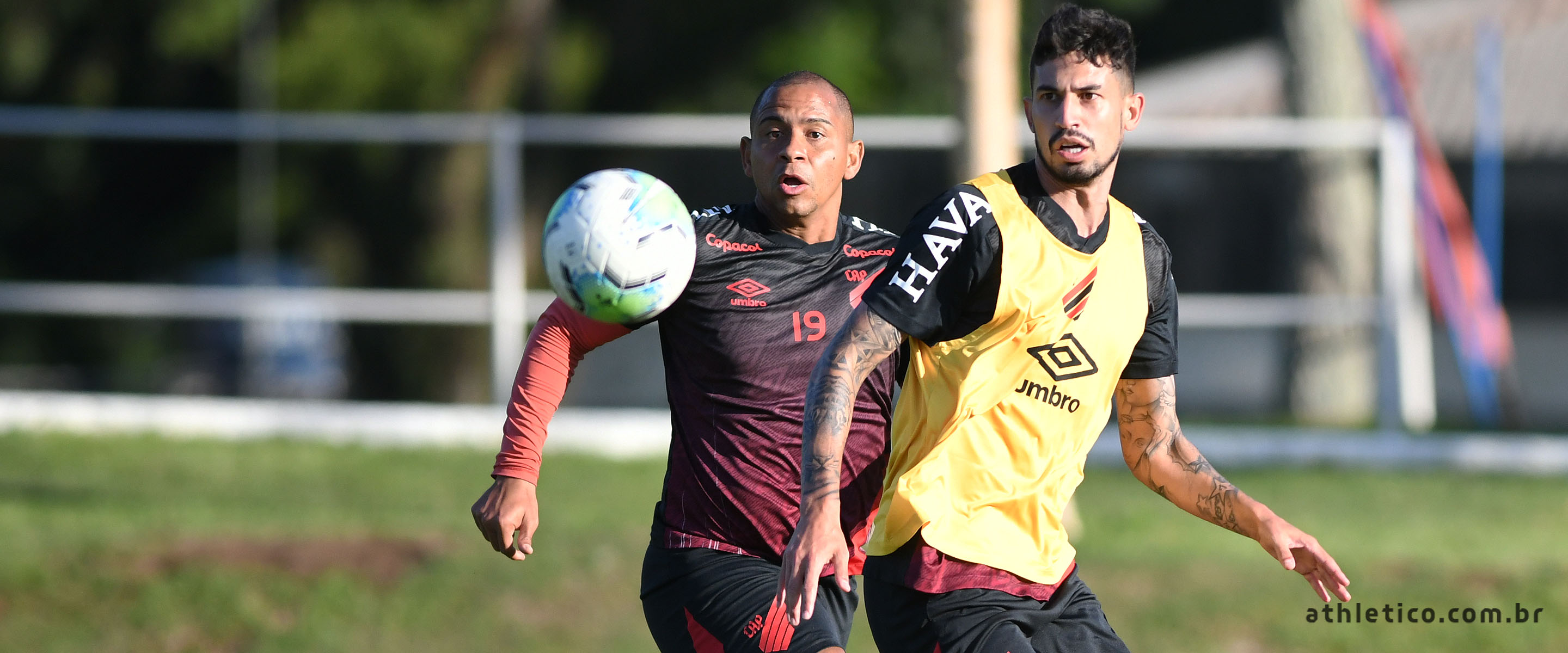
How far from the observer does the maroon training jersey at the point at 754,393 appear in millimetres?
4086

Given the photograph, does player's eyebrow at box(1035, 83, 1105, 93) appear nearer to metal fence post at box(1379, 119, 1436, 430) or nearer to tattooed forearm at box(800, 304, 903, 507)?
tattooed forearm at box(800, 304, 903, 507)

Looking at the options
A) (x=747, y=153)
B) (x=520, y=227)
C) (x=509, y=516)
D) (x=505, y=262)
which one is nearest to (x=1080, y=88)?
(x=747, y=153)

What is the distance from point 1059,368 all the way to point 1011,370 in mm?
127

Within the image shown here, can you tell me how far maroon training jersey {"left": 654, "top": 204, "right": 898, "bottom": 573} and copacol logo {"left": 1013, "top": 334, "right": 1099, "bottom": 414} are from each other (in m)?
0.53

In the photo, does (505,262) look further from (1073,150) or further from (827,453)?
(827,453)

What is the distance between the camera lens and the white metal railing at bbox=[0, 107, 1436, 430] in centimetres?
1197

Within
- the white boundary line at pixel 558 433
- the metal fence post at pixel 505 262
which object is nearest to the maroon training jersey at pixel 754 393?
the white boundary line at pixel 558 433

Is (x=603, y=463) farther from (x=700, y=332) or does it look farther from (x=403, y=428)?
(x=700, y=332)

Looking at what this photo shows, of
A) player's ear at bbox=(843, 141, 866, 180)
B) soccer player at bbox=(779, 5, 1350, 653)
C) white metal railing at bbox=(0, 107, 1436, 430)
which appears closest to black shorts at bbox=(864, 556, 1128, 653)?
soccer player at bbox=(779, 5, 1350, 653)

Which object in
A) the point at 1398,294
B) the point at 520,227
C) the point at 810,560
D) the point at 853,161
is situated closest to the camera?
the point at 810,560

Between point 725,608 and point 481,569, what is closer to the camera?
point 725,608

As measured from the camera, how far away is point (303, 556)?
8297mm

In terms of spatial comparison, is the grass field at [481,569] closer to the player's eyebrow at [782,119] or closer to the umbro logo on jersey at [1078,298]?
the player's eyebrow at [782,119]

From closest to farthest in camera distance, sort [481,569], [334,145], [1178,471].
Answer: [1178,471] → [481,569] → [334,145]
